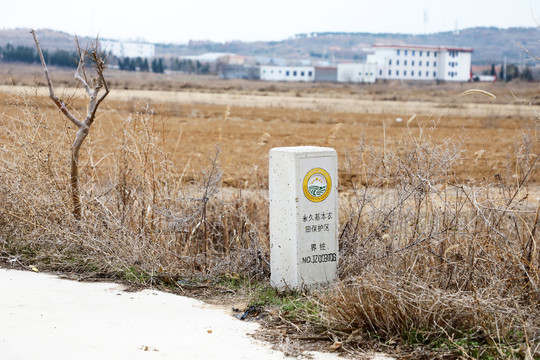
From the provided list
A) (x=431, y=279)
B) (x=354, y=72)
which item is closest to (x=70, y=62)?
(x=354, y=72)

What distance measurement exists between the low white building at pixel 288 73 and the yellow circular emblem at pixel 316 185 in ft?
506

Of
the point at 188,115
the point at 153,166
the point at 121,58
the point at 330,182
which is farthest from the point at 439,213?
the point at 121,58

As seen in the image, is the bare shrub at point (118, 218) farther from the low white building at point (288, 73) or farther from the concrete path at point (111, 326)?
the low white building at point (288, 73)

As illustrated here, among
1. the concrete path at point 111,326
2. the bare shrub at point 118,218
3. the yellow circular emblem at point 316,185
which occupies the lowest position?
the concrete path at point 111,326

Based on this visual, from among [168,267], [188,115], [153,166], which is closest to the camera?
[168,267]

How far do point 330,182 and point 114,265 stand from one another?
2.62m

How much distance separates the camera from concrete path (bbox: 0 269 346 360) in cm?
545

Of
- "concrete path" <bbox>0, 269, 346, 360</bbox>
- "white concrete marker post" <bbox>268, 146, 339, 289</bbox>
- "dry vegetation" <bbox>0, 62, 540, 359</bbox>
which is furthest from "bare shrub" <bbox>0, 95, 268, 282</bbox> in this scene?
"white concrete marker post" <bbox>268, 146, 339, 289</bbox>

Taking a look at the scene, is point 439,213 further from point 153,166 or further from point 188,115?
point 188,115

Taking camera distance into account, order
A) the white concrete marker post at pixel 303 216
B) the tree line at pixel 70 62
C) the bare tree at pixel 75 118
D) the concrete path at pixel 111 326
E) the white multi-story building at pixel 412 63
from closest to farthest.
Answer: the concrete path at pixel 111 326 < the white concrete marker post at pixel 303 216 < the bare tree at pixel 75 118 < the tree line at pixel 70 62 < the white multi-story building at pixel 412 63

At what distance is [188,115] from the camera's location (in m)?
39.4

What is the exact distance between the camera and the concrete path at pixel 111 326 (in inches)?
214

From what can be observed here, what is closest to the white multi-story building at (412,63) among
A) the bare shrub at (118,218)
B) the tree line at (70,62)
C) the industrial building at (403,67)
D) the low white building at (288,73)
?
the industrial building at (403,67)

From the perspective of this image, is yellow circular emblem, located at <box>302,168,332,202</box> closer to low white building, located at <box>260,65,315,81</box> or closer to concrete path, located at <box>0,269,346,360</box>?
concrete path, located at <box>0,269,346,360</box>
